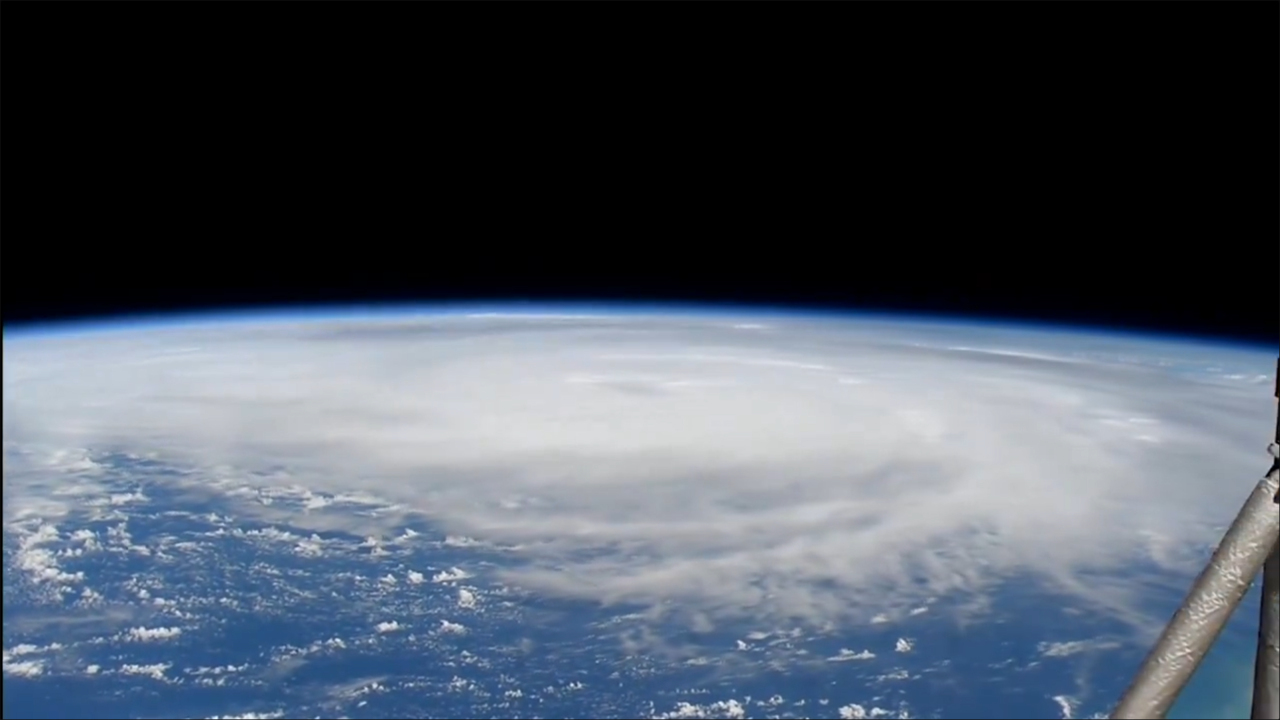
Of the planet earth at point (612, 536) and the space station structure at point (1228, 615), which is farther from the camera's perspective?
the planet earth at point (612, 536)

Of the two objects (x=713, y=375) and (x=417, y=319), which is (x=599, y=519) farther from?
(x=417, y=319)

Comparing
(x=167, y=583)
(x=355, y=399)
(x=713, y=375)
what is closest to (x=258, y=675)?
(x=167, y=583)

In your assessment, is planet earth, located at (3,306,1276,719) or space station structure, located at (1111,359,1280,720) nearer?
space station structure, located at (1111,359,1280,720)

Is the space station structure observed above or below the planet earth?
above

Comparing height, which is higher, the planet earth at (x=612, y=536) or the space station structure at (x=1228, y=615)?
the space station structure at (x=1228, y=615)
